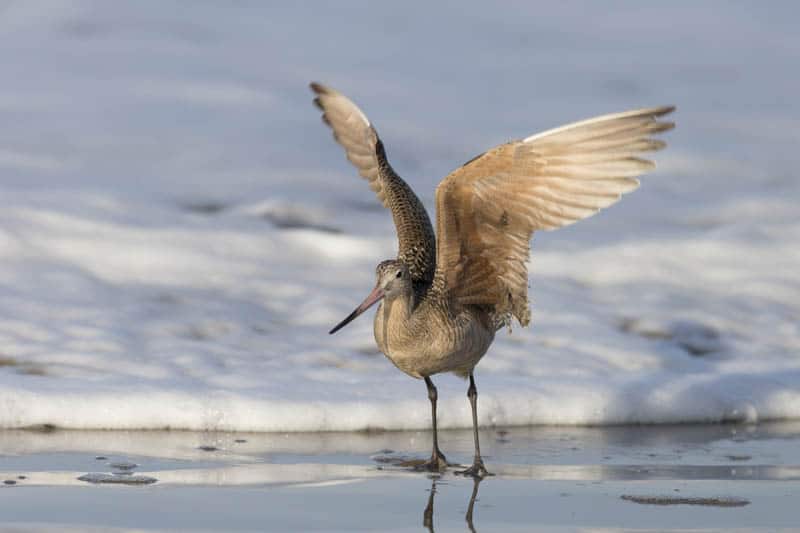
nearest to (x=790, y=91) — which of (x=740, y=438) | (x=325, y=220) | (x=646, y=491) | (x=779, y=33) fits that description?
(x=779, y=33)

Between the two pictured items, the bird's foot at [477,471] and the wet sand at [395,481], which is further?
the bird's foot at [477,471]

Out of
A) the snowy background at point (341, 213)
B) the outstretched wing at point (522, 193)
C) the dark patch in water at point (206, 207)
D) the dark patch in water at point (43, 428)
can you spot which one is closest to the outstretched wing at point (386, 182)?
the outstretched wing at point (522, 193)

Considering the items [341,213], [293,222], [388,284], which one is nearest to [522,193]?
[388,284]

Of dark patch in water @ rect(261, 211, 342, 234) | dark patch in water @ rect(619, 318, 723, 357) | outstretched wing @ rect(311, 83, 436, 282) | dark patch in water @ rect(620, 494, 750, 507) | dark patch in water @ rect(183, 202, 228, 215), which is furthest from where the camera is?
dark patch in water @ rect(183, 202, 228, 215)

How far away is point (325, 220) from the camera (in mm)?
10680

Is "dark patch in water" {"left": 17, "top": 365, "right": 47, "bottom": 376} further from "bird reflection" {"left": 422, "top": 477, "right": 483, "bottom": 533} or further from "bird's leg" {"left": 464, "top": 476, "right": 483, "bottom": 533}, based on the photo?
"bird's leg" {"left": 464, "top": 476, "right": 483, "bottom": 533}

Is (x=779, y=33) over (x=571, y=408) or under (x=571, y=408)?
over

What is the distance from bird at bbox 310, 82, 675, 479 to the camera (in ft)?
20.9

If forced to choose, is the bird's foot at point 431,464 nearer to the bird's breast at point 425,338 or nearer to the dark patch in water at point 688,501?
the bird's breast at point 425,338

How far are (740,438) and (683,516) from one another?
196cm

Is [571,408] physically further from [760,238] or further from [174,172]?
[174,172]

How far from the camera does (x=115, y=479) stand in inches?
231

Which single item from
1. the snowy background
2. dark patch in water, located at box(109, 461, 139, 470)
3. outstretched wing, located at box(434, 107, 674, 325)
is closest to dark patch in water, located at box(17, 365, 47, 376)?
the snowy background

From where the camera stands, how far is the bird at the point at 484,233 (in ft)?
20.9
